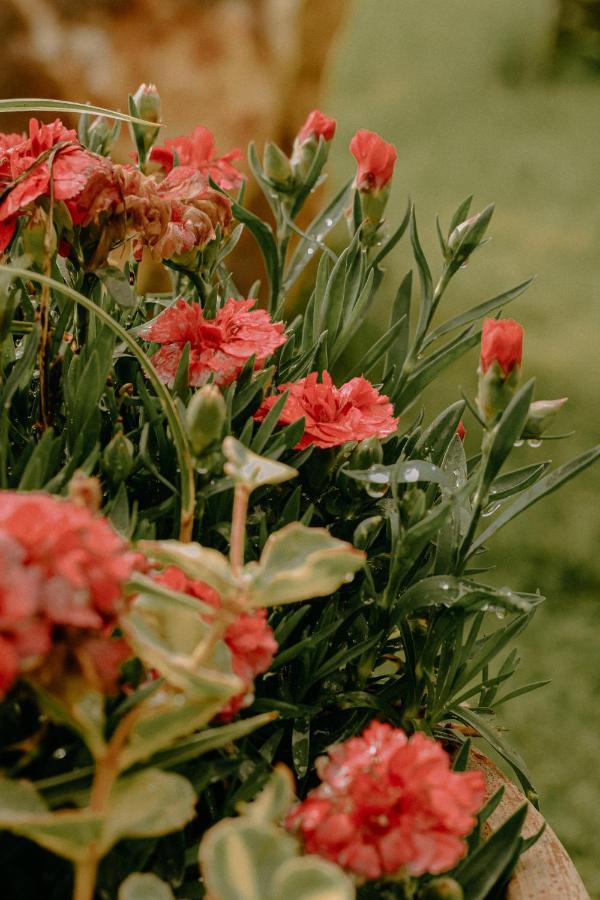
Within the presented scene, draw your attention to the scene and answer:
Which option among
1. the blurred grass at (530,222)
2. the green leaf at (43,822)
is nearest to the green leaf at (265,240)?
the green leaf at (43,822)

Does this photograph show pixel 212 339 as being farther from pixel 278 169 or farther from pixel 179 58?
pixel 179 58

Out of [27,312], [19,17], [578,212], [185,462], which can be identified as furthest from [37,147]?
[578,212]

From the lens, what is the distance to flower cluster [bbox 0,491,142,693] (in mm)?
300

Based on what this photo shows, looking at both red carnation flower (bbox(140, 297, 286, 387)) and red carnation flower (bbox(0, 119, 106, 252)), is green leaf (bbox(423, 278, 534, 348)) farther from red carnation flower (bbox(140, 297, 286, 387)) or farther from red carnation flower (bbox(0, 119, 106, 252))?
red carnation flower (bbox(0, 119, 106, 252))

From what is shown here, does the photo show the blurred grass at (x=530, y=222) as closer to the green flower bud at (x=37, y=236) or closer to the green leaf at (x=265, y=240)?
the green leaf at (x=265, y=240)

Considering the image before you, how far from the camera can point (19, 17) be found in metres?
Answer: 1.66

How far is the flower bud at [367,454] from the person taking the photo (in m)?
0.56

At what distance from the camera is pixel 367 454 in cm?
57

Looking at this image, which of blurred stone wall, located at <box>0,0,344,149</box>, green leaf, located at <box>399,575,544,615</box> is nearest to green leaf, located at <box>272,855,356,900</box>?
green leaf, located at <box>399,575,544,615</box>

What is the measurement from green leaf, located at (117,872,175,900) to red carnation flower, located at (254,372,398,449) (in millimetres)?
266

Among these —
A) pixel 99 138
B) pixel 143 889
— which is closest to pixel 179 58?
pixel 99 138

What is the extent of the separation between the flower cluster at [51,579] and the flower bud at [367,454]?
26 cm

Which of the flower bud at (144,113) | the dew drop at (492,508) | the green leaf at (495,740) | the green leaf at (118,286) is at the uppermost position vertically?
the flower bud at (144,113)

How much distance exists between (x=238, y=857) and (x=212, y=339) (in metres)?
0.34
